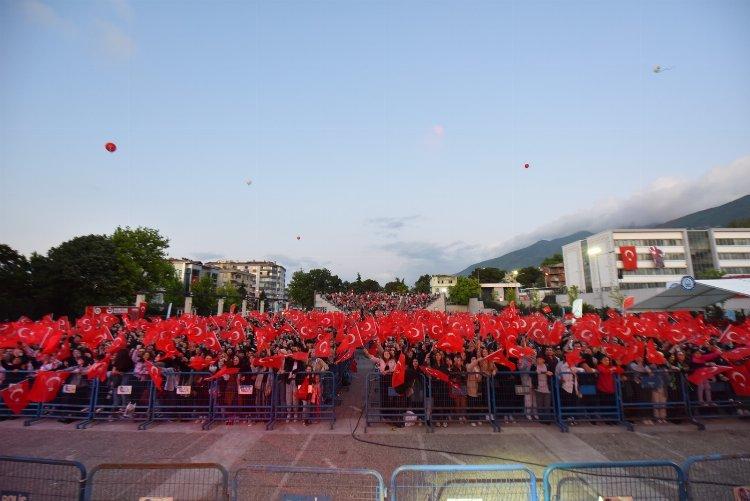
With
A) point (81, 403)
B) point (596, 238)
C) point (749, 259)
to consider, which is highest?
point (596, 238)

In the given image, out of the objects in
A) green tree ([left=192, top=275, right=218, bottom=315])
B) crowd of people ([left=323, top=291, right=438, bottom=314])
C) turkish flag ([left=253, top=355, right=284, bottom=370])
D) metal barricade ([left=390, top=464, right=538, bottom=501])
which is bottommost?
metal barricade ([left=390, top=464, right=538, bottom=501])

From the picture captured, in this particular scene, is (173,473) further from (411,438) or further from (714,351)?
(714,351)

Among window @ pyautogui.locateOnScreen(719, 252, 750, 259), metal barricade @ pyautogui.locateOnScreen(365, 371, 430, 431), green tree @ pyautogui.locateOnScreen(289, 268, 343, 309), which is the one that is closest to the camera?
metal barricade @ pyautogui.locateOnScreen(365, 371, 430, 431)

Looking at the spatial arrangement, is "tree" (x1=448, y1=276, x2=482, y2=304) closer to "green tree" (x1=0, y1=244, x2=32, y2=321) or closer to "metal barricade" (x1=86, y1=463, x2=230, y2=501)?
"green tree" (x1=0, y1=244, x2=32, y2=321)

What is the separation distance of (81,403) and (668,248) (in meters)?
113

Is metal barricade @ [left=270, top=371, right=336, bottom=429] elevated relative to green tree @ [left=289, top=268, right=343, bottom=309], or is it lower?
lower

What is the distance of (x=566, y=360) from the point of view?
346 inches

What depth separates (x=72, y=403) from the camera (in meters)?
9.43

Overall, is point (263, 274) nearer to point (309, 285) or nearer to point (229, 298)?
point (309, 285)

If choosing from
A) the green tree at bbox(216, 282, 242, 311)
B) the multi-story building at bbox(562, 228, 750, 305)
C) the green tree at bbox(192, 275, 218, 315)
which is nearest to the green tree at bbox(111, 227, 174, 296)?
the green tree at bbox(192, 275, 218, 315)

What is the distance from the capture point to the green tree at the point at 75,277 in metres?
32.8

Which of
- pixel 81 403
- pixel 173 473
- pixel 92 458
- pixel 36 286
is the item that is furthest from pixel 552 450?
pixel 36 286

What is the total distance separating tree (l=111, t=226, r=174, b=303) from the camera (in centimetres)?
3953

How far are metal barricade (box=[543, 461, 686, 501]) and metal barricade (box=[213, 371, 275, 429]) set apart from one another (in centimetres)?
628
